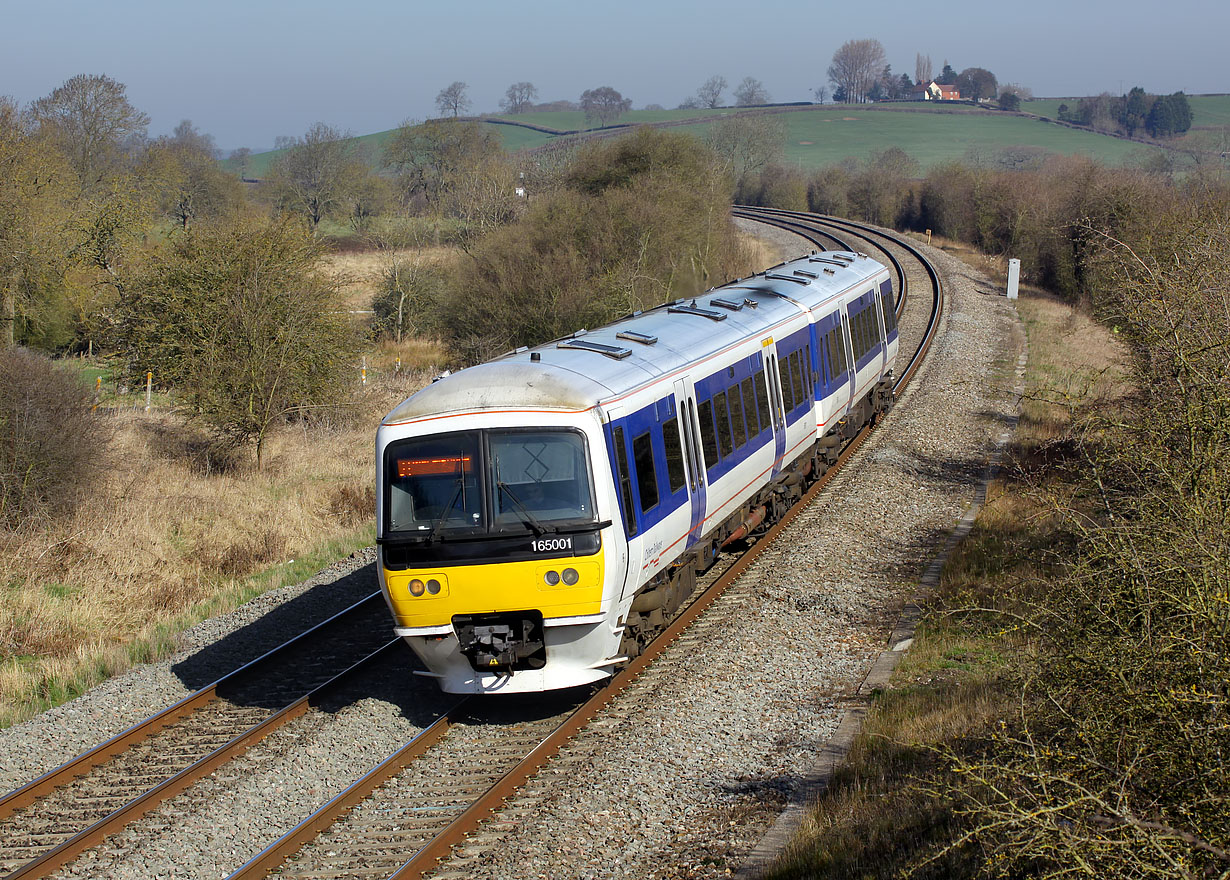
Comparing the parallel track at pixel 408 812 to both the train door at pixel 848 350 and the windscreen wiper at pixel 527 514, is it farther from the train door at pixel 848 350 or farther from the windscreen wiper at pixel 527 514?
the train door at pixel 848 350

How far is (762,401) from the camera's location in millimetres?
13656

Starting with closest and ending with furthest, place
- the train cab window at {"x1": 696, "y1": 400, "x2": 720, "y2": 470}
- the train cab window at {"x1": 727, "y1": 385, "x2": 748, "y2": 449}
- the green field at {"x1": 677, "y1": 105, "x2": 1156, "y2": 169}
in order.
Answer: the train cab window at {"x1": 696, "y1": 400, "x2": 720, "y2": 470} < the train cab window at {"x1": 727, "y1": 385, "x2": 748, "y2": 449} < the green field at {"x1": 677, "y1": 105, "x2": 1156, "y2": 169}

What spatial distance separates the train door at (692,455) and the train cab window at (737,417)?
1.19 metres

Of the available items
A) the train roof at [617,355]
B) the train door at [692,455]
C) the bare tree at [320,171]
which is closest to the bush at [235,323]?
the train roof at [617,355]

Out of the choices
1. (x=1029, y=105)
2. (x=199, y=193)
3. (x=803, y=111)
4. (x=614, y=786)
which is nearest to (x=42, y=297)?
(x=199, y=193)

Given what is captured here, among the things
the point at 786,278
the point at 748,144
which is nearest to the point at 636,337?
the point at 786,278

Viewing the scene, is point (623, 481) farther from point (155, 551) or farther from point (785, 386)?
point (155, 551)

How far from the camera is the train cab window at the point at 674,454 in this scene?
34.4 ft

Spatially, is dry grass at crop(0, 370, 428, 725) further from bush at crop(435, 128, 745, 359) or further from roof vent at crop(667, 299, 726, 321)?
bush at crop(435, 128, 745, 359)

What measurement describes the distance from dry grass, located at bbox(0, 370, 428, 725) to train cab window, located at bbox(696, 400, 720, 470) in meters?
6.10

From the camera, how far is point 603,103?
15338 cm

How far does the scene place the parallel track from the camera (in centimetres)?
725

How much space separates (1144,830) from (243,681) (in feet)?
27.9

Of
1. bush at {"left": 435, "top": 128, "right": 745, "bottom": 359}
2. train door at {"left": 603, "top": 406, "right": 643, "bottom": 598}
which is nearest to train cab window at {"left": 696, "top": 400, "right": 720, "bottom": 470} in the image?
train door at {"left": 603, "top": 406, "right": 643, "bottom": 598}
